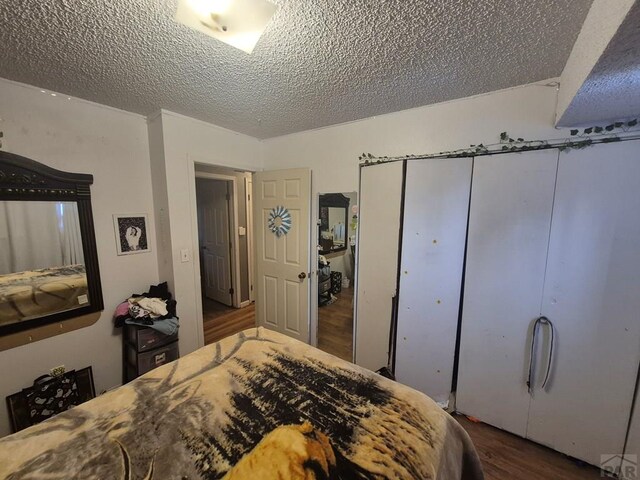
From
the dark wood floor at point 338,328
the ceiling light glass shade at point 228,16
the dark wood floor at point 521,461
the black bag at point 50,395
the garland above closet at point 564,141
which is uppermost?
the ceiling light glass shade at point 228,16

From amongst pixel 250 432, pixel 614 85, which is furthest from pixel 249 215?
pixel 614 85

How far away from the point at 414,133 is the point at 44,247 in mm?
2911

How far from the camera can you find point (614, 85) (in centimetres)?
105

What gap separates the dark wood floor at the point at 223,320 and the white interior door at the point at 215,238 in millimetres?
182

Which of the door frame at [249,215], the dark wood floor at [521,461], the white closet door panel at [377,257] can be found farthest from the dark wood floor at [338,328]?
the door frame at [249,215]

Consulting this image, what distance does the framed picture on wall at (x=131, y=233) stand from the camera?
2096mm

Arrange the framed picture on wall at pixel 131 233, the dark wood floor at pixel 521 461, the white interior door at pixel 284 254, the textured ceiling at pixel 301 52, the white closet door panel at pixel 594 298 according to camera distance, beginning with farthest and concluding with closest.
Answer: the white interior door at pixel 284 254
the framed picture on wall at pixel 131 233
the dark wood floor at pixel 521 461
the white closet door panel at pixel 594 298
the textured ceiling at pixel 301 52

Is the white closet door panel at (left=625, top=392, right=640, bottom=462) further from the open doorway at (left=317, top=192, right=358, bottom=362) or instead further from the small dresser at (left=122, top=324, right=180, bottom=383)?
the small dresser at (left=122, top=324, right=180, bottom=383)

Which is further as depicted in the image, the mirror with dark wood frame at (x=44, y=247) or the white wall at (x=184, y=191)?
the white wall at (x=184, y=191)

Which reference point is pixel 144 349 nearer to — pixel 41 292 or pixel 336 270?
pixel 41 292

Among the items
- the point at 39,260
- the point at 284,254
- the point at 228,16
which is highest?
the point at 228,16

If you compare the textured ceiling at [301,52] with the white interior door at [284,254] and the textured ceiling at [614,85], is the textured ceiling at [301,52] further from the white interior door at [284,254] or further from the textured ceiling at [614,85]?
the white interior door at [284,254]

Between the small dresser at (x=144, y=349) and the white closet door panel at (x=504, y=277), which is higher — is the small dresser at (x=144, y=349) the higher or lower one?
the lower one

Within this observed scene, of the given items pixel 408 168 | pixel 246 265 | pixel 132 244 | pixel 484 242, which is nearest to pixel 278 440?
pixel 484 242
